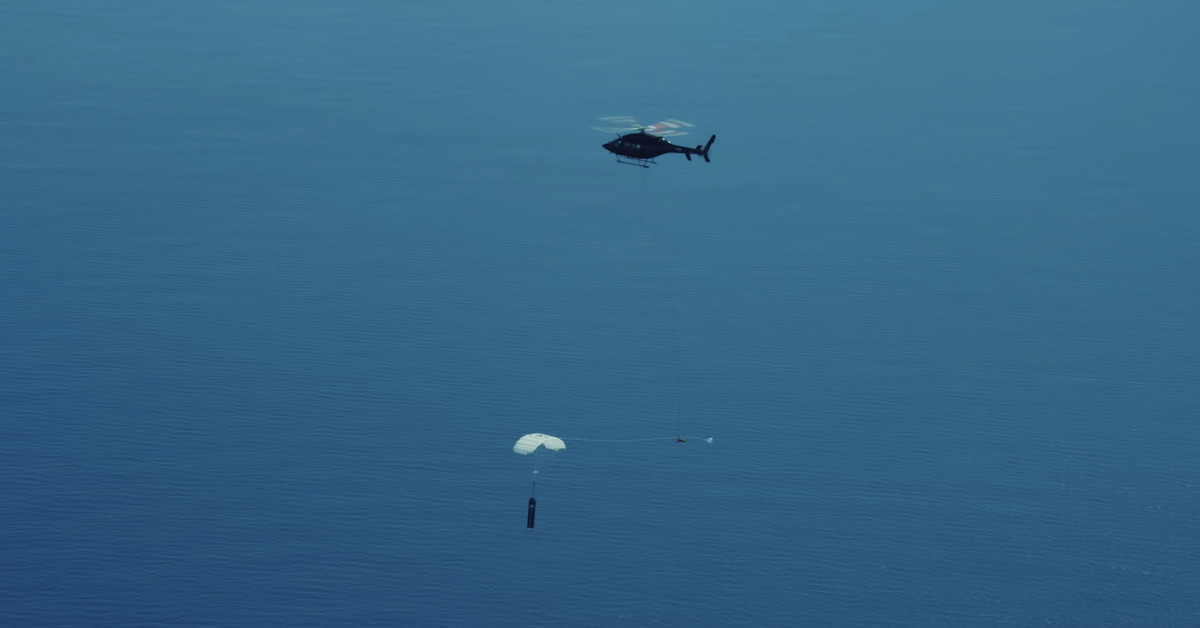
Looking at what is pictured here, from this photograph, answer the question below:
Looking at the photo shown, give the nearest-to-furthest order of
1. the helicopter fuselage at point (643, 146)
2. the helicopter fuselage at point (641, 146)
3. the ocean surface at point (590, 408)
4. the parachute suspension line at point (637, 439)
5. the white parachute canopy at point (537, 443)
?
the helicopter fuselage at point (643, 146)
the helicopter fuselage at point (641, 146)
the white parachute canopy at point (537, 443)
the ocean surface at point (590, 408)
the parachute suspension line at point (637, 439)

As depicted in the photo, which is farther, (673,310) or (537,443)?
(673,310)

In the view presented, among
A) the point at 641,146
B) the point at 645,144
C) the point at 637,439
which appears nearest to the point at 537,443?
the point at 641,146

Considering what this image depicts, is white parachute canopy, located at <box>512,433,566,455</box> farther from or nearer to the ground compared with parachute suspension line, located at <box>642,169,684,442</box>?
nearer to the ground

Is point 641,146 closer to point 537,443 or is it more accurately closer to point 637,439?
point 537,443

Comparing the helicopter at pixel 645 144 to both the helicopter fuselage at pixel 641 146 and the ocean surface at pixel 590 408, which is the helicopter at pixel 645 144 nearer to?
the helicopter fuselage at pixel 641 146

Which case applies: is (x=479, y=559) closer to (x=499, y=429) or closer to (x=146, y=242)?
(x=499, y=429)

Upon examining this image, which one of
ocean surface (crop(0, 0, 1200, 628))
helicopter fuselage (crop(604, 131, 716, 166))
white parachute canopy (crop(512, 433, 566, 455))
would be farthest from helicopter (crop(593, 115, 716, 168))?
ocean surface (crop(0, 0, 1200, 628))

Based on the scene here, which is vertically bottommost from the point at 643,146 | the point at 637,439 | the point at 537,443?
the point at 537,443

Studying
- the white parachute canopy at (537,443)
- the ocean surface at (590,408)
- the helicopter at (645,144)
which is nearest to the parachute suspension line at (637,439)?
the ocean surface at (590,408)

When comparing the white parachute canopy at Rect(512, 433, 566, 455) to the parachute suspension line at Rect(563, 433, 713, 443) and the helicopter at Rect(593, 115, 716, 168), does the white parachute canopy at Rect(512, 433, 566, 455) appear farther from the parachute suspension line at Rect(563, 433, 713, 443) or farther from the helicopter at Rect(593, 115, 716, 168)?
the parachute suspension line at Rect(563, 433, 713, 443)

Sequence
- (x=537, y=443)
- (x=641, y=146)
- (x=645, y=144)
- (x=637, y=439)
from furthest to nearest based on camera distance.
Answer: (x=637, y=439) < (x=537, y=443) < (x=641, y=146) < (x=645, y=144)

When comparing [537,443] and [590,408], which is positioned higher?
[590,408]

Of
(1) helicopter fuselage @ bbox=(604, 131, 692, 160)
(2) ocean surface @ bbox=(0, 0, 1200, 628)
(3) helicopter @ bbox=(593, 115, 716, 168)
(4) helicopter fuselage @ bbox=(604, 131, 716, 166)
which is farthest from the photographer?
(2) ocean surface @ bbox=(0, 0, 1200, 628)
